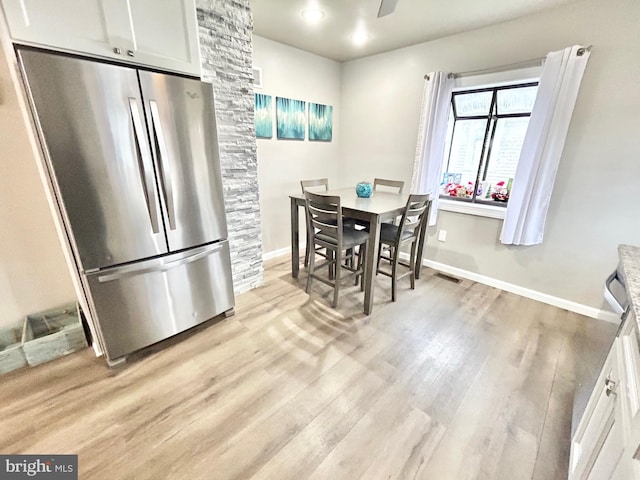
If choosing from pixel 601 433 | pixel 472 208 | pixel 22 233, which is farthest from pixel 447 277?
pixel 22 233

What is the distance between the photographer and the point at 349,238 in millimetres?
2490

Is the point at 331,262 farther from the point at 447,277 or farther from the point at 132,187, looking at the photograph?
the point at 132,187

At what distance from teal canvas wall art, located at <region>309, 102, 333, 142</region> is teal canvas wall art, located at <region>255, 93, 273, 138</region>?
65cm

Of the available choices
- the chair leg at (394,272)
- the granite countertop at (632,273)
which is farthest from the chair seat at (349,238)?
the granite countertop at (632,273)

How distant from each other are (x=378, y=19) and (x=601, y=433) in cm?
304

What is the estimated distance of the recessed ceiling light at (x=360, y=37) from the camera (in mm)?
2732

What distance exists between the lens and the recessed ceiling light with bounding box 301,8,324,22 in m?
2.26

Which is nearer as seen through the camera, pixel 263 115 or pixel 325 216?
pixel 325 216

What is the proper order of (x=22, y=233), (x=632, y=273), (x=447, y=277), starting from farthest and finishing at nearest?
1. (x=447, y=277)
2. (x=22, y=233)
3. (x=632, y=273)

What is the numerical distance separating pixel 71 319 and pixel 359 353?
2130mm

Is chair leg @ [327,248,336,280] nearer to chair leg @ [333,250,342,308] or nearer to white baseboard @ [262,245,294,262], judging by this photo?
chair leg @ [333,250,342,308]

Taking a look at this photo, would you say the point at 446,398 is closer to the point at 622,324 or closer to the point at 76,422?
the point at 622,324

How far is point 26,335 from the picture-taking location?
5.91 feet

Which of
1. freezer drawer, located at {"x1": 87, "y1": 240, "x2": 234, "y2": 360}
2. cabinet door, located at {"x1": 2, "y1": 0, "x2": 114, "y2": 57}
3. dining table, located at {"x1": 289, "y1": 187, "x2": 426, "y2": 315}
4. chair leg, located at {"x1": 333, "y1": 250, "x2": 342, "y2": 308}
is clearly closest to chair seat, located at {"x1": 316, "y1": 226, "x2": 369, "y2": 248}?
chair leg, located at {"x1": 333, "y1": 250, "x2": 342, "y2": 308}
